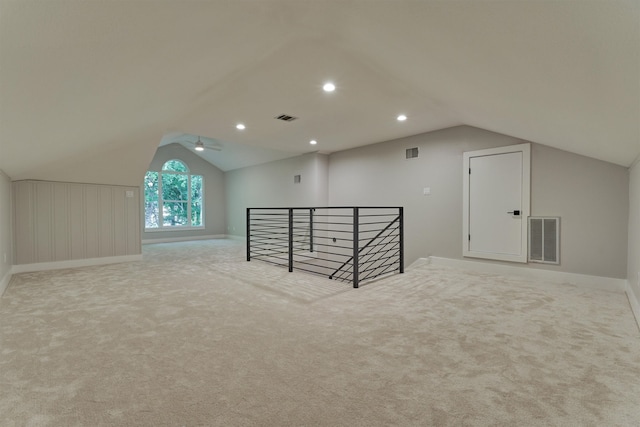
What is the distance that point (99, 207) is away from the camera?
18.2 ft

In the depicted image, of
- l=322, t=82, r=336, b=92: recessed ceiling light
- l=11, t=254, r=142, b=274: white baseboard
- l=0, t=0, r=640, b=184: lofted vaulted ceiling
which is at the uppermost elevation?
l=322, t=82, r=336, b=92: recessed ceiling light

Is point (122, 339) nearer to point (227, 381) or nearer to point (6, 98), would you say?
point (227, 381)

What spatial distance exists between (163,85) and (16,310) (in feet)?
8.97

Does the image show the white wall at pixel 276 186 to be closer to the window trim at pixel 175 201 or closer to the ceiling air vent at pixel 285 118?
the window trim at pixel 175 201

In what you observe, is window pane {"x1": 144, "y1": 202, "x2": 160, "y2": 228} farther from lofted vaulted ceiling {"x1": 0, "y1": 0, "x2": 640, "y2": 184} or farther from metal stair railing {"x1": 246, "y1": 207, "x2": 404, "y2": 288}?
lofted vaulted ceiling {"x1": 0, "y1": 0, "x2": 640, "y2": 184}

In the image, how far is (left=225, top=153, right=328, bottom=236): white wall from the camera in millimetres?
7402

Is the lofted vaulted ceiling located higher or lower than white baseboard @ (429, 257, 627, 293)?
higher

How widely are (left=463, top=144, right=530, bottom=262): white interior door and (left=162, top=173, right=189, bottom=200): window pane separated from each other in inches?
350

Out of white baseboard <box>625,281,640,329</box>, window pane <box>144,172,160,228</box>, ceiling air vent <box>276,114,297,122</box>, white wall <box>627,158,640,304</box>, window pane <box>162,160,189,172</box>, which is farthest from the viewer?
window pane <box>162,160,189,172</box>

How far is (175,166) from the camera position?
990 cm

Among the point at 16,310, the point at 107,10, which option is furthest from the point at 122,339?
the point at 107,10

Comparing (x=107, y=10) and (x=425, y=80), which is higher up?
(x=425, y=80)

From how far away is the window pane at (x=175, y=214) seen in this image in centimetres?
975

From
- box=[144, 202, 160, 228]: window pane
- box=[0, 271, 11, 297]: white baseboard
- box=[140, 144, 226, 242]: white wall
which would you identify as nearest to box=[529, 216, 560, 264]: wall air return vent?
box=[0, 271, 11, 297]: white baseboard
